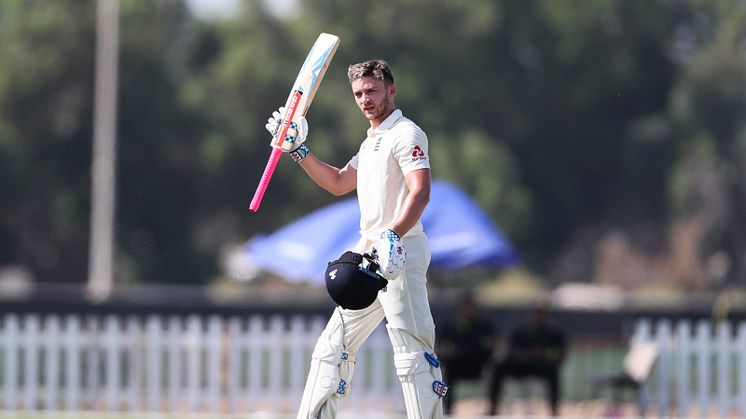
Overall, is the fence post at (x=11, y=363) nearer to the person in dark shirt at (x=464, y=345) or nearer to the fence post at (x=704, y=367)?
the person in dark shirt at (x=464, y=345)

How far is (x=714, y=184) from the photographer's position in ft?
189

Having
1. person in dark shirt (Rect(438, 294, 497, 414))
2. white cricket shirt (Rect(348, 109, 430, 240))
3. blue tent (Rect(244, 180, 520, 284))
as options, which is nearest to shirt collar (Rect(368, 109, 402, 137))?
white cricket shirt (Rect(348, 109, 430, 240))

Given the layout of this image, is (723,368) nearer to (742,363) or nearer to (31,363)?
(742,363)

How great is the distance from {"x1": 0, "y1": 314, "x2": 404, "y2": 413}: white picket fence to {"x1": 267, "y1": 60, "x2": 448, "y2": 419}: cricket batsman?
26.7ft

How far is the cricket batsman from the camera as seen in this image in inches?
304

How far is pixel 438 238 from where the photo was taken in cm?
1781

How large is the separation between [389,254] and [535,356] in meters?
9.22

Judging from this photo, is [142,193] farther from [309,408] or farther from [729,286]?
[309,408]

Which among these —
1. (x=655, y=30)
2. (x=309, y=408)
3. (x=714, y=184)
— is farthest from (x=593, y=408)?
(x=655, y=30)

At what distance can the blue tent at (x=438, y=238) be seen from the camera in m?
17.7

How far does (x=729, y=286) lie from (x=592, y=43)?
1130 cm

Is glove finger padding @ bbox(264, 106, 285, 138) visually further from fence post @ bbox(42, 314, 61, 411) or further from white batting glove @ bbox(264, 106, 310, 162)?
fence post @ bbox(42, 314, 61, 411)

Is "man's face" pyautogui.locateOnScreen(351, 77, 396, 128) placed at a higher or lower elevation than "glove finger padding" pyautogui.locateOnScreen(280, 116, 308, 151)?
higher

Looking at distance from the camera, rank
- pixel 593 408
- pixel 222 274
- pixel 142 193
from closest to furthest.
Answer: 1. pixel 593 408
2. pixel 142 193
3. pixel 222 274
